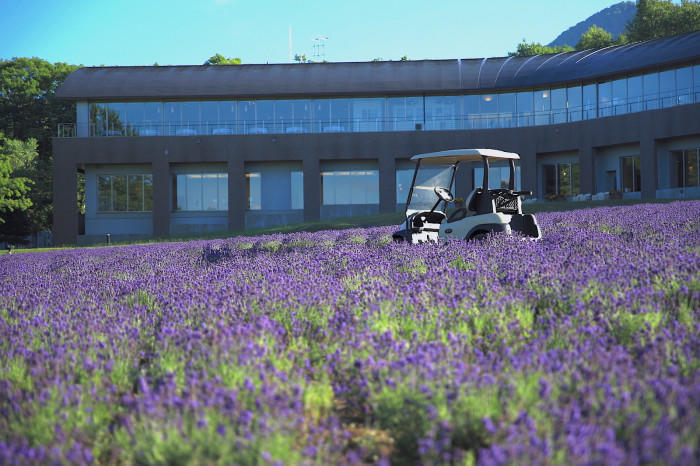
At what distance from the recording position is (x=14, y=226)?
4278 cm

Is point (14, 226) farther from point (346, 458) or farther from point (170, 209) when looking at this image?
point (346, 458)

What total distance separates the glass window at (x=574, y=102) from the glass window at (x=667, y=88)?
12.9 feet

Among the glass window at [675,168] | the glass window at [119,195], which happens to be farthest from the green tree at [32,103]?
the glass window at [675,168]

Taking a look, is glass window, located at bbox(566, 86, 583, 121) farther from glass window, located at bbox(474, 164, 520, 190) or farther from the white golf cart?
the white golf cart

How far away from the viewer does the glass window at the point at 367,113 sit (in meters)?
32.9

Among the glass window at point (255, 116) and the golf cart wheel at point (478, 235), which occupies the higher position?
the glass window at point (255, 116)

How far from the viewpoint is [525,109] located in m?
32.3

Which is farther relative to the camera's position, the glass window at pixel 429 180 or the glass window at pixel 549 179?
the glass window at pixel 549 179

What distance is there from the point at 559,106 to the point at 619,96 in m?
3.04

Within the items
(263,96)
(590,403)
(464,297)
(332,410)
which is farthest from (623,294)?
(263,96)

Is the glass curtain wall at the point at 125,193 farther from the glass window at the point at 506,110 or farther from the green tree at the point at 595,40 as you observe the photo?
the green tree at the point at 595,40

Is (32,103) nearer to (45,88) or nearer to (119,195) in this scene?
(45,88)

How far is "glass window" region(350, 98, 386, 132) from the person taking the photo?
32906mm

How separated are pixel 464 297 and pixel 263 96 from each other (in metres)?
30.2
